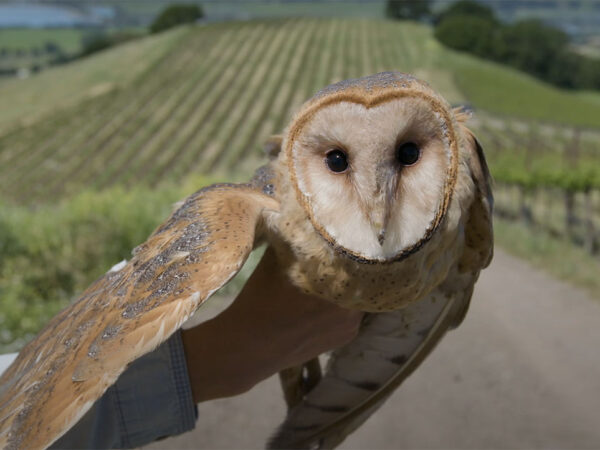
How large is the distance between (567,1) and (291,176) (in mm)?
42050

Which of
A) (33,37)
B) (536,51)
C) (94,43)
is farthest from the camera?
(94,43)

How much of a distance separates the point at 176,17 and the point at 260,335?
195 ft

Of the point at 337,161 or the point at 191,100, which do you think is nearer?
the point at 337,161

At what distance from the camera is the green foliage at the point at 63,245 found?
5871mm

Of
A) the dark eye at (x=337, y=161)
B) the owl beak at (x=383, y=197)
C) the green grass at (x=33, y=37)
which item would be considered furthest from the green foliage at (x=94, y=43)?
the owl beak at (x=383, y=197)

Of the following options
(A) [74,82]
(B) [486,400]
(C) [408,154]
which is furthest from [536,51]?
(C) [408,154]

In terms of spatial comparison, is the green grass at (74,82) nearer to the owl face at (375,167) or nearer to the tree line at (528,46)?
the tree line at (528,46)

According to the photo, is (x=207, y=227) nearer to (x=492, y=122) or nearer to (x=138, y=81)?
(x=492, y=122)

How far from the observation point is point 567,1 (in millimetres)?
36312

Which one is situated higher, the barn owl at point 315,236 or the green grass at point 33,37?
the barn owl at point 315,236

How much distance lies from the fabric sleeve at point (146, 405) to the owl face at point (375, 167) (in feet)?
1.97

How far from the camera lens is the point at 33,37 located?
3684cm

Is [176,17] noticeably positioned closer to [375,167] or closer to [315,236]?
[315,236]

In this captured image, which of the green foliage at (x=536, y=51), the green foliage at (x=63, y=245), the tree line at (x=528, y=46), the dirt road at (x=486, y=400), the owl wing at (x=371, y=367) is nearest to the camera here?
the owl wing at (x=371, y=367)
